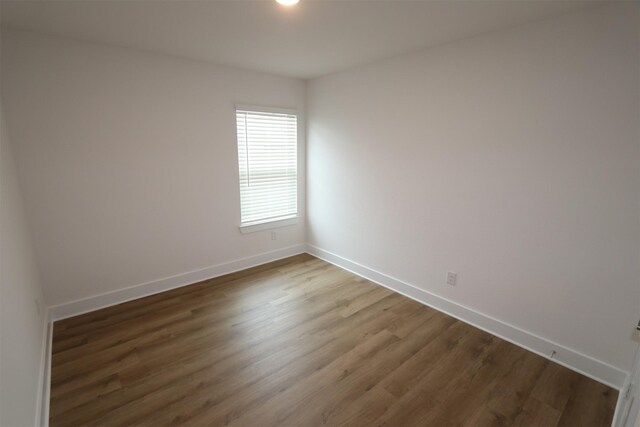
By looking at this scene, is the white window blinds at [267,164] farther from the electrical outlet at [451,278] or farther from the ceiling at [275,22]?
the electrical outlet at [451,278]

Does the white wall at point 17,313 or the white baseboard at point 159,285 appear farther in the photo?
the white baseboard at point 159,285

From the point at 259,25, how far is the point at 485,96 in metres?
1.74

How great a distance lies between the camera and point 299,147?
3.89 meters

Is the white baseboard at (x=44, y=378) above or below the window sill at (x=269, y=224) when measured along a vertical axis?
below

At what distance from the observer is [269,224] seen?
3791mm

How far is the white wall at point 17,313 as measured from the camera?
1220mm

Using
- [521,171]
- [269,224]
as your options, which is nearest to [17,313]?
[269,224]

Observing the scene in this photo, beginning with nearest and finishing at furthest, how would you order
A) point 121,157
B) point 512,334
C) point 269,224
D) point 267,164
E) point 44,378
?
point 44,378 → point 512,334 → point 121,157 → point 267,164 → point 269,224

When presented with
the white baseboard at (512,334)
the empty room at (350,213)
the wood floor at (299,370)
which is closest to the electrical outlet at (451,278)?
the empty room at (350,213)

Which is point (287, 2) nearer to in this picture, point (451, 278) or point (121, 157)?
point (121, 157)

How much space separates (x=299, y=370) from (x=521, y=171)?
83.2 inches

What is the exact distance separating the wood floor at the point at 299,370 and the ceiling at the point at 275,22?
7.54 ft

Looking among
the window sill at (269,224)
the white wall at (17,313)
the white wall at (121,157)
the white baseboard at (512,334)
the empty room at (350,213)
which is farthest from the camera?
the window sill at (269,224)

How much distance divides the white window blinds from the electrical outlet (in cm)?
214
